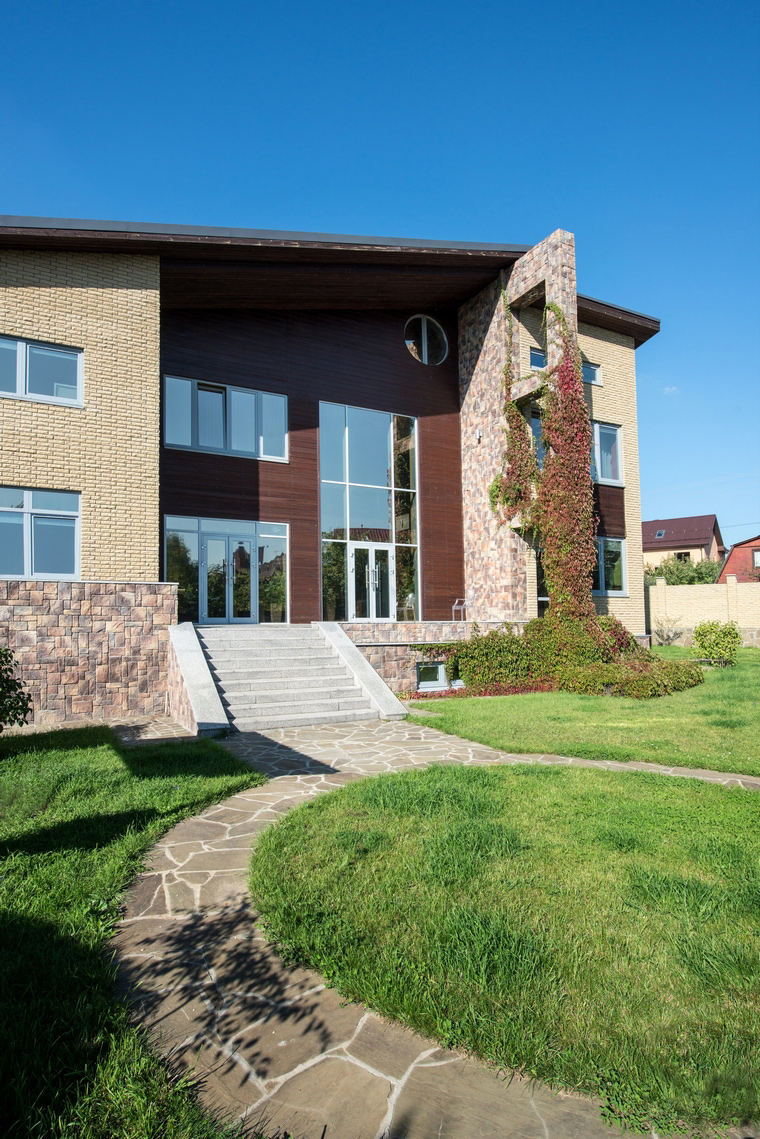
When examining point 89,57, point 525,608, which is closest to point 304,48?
point 89,57

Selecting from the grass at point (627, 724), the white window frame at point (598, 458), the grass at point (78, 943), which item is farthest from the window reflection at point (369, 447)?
the grass at point (78, 943)

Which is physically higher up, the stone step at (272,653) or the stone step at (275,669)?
the stone step at (272,653)

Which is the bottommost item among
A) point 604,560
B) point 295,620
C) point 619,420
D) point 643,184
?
point 295,620

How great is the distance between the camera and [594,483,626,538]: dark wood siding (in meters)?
19.0

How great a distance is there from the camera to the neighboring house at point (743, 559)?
146 feet

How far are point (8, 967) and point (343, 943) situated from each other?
4.89 ft

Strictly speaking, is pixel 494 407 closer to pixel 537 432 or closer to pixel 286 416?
pixel 537 432

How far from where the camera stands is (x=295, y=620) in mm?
15727

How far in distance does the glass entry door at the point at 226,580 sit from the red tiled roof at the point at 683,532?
4647 cm

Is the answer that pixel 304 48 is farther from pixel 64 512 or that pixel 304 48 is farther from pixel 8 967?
pixel 8 967

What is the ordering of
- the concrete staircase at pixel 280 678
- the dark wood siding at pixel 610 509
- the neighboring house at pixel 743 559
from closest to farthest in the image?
the concrete staircase at pixel 280 678 → the dark wood siding at pixel 610 509 → the neighboring house at pixel 743 559

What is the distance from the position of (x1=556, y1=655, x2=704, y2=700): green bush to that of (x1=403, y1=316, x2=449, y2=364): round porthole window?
9.71 metres

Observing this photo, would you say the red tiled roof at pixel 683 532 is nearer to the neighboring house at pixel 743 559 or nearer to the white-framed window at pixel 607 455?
the neighboring house at pixel 743 559

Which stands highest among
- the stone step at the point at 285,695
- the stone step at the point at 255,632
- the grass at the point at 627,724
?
the stone step at the point at 255,632
